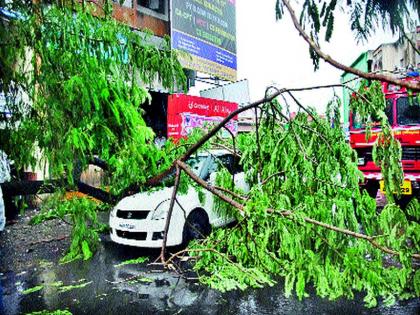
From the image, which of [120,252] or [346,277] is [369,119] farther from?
[120,252]

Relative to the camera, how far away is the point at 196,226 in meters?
6.48

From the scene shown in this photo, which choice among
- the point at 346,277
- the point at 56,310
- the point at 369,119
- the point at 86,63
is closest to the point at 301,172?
the point at 369,119

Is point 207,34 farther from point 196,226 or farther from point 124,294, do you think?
point 124,294

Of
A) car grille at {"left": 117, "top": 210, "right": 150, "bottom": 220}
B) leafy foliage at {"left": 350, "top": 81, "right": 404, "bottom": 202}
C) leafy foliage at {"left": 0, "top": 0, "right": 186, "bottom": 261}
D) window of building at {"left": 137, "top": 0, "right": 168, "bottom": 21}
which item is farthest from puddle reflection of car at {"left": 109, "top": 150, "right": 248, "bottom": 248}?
window of building at {"left": 137, "top": 0, "right": 168, "bottom": 21}

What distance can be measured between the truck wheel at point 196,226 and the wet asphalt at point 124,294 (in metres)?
0.73

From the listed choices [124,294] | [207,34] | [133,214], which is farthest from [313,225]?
[207,34]

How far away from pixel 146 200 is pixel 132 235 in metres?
0.67

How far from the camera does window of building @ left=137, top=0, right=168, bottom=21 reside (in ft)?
50.3

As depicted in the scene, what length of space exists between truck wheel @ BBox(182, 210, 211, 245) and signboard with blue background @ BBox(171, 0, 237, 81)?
29.2ft

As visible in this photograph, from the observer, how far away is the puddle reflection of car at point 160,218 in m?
6.16

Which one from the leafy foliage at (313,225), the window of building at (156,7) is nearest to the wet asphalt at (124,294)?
the leafy foliage at (313,225)

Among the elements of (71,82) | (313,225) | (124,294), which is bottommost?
(124,294)

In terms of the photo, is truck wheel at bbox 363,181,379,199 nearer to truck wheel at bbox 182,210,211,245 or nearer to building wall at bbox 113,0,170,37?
truck wheel at bbox 182,210,211,245

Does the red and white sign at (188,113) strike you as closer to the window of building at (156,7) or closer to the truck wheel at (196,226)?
the window of building at (156,7)
